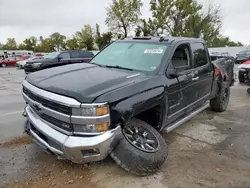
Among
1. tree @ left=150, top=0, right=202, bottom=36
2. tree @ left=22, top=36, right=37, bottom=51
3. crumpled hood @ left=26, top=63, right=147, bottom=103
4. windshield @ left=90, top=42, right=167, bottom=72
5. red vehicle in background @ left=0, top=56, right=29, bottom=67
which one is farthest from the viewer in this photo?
tree @ left=22, top=36, right=37, bottom=51

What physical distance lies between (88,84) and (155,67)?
1200mm

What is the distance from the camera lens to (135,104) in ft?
10.2

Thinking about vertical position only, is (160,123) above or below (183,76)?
below

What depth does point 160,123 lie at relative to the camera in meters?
3.73

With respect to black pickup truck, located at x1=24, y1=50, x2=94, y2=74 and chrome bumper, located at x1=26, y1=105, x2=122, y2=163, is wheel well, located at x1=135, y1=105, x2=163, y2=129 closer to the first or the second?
chrome bumper, located at x1=26, y1=105, x2=122, y2=163

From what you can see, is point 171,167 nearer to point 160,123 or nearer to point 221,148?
point 160,123

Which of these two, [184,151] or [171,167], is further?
[184,151]

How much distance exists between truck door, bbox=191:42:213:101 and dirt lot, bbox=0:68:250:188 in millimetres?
797

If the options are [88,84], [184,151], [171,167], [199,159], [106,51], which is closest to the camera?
[88,84]

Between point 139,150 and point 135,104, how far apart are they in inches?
22.6

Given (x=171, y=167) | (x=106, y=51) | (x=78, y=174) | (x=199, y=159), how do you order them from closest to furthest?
(x=78, y=174) → (x=171, y=167) → (x=199, y=159) → (x=106, y=51)

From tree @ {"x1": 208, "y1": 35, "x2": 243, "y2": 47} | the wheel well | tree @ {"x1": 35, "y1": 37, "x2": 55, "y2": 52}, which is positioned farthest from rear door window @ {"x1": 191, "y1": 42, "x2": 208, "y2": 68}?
tree @ {"x1": 35, "y1": 37, "x2": 55, "y2": 52}

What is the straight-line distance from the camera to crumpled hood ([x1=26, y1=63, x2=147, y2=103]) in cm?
285

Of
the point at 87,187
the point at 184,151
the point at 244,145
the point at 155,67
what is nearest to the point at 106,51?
the point at 155,67
